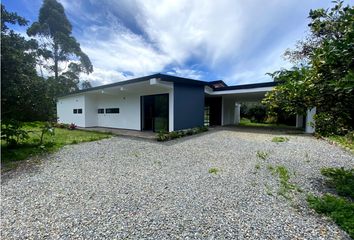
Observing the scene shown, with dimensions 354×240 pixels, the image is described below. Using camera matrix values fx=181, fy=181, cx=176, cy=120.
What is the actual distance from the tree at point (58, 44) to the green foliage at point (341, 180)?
25.7 m

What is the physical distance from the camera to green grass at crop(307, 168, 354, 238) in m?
2.25

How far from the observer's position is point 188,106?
10.5 meters

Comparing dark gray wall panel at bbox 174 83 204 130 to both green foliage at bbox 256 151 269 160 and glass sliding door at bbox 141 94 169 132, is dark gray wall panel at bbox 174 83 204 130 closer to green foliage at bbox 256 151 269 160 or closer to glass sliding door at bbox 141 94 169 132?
glass sliding door at bbox 141 94 169 132

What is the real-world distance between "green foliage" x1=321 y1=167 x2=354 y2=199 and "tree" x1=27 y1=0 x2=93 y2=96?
25656 mm

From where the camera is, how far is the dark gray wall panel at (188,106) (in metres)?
9.74

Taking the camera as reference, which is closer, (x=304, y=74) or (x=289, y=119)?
(x=304, y=74)

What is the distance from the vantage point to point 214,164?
4816 mm

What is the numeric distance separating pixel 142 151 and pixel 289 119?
53.3 feet

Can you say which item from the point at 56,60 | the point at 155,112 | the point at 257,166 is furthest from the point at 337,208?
the point at 56,60

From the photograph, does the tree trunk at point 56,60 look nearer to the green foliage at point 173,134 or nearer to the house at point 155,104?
the house at point 155,104

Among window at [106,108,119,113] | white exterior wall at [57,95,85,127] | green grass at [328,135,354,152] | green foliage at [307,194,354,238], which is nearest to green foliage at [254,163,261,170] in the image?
green foliage at [307,194,354,238]

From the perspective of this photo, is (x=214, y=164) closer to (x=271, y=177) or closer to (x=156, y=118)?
(x=271, y=177)

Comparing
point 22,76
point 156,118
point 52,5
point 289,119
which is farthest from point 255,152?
point 52,5

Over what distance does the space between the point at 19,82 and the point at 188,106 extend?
24.4 feet
